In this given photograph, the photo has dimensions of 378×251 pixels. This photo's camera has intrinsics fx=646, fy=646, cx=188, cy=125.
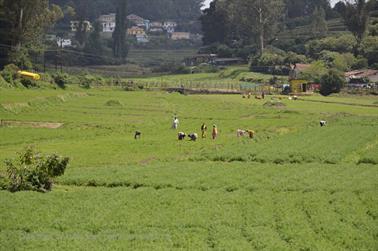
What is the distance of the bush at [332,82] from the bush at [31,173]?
5711 centimetres

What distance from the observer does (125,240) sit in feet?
55.0

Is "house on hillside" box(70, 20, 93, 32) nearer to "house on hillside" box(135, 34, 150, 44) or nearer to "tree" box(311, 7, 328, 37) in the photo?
"house on hillside" box(135, 34, 150, 44)

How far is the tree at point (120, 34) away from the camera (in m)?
127

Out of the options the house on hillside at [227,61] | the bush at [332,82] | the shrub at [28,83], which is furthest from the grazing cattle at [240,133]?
the house on hillside at [227,61]

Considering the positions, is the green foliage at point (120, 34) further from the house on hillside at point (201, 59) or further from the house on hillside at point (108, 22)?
the house on hillside at point (108, 22)

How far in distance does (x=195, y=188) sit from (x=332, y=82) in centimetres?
5657

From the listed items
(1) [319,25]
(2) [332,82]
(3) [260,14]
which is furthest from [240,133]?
(1) [319,25]

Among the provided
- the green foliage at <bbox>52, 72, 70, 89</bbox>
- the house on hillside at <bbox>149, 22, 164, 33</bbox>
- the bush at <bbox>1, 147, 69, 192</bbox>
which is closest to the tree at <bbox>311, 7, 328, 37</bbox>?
the green foliage at <bbox>52, 72, 70, 89</bbox>

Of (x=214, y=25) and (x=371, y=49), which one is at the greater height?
(x=214, y=25)

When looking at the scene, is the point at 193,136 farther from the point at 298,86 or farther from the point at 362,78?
the point at 362,78

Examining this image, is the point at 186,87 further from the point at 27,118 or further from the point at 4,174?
the point at 4,174

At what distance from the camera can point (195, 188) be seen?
23578mm

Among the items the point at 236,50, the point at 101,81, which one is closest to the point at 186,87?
the point at 101,81

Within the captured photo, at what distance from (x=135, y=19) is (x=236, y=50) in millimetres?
74422
